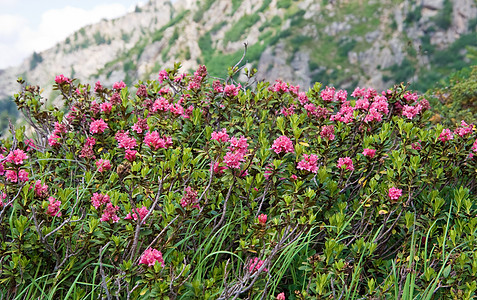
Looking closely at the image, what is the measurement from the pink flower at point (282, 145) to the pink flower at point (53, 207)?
1.55m

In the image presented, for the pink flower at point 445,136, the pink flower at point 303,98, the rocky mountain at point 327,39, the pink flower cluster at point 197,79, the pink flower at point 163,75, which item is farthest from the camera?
the rocky mountain at point 327,39

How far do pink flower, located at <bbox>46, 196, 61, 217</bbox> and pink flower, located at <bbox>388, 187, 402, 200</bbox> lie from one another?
230 centimetres

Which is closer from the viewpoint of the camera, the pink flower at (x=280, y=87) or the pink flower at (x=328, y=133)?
the pink flower at (x=328, y=133)

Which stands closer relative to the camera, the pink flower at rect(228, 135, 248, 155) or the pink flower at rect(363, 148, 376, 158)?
the pink flower at rect(228, 135, 248, 155)

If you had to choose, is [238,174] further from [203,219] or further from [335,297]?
[335,297]

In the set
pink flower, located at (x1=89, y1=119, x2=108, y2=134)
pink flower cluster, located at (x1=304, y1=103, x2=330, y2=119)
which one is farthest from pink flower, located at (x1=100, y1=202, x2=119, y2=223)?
pink flower cluster, located at (x1=304, y1=103, x2=330, y2=119)

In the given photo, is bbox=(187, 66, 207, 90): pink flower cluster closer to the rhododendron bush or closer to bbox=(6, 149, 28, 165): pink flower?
the rhododendron bush

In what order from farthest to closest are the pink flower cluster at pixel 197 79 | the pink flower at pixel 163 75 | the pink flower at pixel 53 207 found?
the pink flower at pixel 163 75
the pink flower cluster at pixel 197 79
the pink flower at pixel 53 207

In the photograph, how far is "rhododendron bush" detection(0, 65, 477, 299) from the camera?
2217 millimetres

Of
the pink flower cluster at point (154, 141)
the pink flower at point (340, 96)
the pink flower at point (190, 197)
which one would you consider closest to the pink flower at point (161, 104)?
the pink flower cluster at point (154, 141)

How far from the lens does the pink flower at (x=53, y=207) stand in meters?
2.35

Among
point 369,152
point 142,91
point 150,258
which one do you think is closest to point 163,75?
point 142,91

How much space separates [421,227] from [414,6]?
135 m

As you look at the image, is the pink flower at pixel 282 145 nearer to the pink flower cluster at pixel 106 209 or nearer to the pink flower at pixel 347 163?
the pink flower at pixel 347 163
